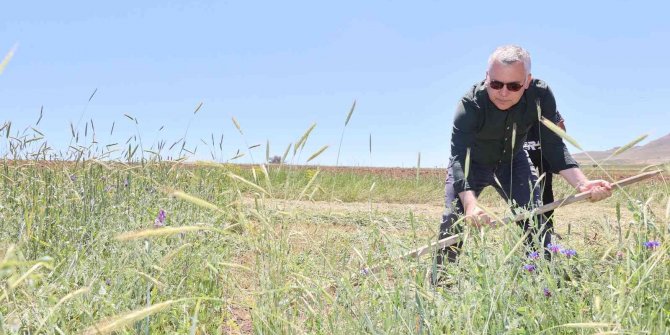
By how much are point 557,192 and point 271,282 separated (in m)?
8.03

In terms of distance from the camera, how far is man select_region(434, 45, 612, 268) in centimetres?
303

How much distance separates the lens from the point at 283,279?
186 cm

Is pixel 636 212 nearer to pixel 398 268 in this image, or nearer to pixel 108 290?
pixel 398 268

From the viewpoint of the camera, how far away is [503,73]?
119 inches

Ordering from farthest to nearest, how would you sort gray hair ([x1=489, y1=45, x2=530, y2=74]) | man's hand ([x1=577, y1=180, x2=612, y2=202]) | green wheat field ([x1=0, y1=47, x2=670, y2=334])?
1. gray hair ([x1=489, y1=45, x2=530, y2=74])
2. man's hand ([x1=577, y1=180, x2=612, y2=202])
3. green wheat field ([x1=0, y1=47, x2=670, y2=334])

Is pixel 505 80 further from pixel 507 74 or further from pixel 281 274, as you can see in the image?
pixel 281 274

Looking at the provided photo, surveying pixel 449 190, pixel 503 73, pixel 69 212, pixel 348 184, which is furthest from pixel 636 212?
pixel 348 184

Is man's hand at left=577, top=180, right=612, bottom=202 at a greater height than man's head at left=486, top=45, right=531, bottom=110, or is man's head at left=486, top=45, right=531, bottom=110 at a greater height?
man's head at left=486, top=45, right=531, bottom=110

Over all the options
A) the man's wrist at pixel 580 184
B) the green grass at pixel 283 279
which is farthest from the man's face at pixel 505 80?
the green grass at pixel 283 279

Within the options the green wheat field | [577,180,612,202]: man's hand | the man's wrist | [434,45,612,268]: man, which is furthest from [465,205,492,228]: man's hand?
the man's wrist

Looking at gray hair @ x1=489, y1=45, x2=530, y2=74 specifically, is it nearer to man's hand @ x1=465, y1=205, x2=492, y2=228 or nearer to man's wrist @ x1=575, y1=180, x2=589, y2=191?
man's wrist @ x1=575, y1=180, x2=589, y2=191

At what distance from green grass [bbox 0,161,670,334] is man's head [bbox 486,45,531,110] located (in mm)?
772

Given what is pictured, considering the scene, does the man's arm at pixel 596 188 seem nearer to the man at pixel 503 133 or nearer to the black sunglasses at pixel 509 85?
the man at pixel 503 133

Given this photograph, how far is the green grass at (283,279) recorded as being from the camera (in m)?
1.53
